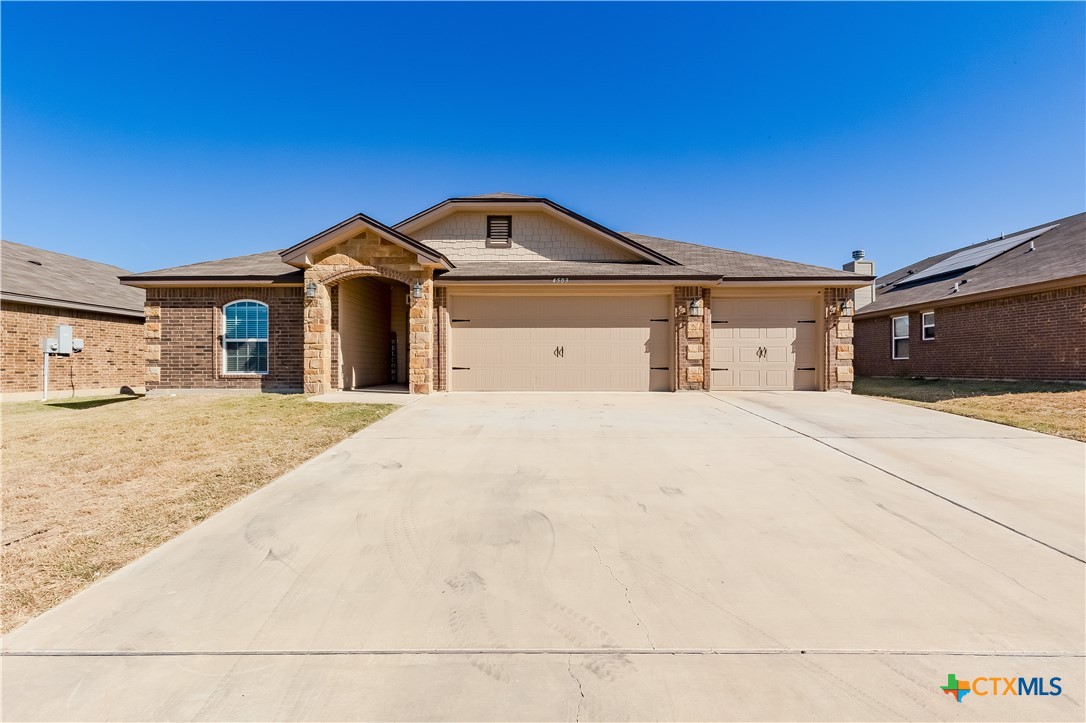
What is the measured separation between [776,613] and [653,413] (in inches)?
237

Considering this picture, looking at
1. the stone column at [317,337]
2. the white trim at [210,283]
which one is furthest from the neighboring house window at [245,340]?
the stone column at [317,337]

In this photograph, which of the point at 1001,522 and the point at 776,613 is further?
the point at 1001,522

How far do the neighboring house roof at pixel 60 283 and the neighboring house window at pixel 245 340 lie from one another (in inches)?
226

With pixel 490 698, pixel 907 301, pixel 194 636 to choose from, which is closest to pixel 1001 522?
pixel 490 698

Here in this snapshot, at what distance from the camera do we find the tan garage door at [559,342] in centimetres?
1205

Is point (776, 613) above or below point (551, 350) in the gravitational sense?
below

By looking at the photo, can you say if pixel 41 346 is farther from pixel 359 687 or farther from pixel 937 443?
pixel 937 443

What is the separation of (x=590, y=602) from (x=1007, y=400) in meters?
13.4

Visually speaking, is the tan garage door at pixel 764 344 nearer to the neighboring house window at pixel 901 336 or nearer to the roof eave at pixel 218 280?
the neighboring house window at pixel 901 336

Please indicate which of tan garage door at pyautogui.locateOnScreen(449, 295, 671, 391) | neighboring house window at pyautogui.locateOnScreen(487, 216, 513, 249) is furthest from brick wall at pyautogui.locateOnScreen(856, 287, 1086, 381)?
neighboring house window at pyautogui.locateOnScreen(487, 216, 513, 249)

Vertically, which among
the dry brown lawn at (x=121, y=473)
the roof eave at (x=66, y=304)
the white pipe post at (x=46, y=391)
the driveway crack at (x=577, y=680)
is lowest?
the driveway crack at (x=577, y=680)

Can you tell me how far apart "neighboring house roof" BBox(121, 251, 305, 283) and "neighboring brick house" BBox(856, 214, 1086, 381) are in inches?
814

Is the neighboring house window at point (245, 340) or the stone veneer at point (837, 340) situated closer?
the stone veneer at point (837, 340)

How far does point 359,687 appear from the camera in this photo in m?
2.04
